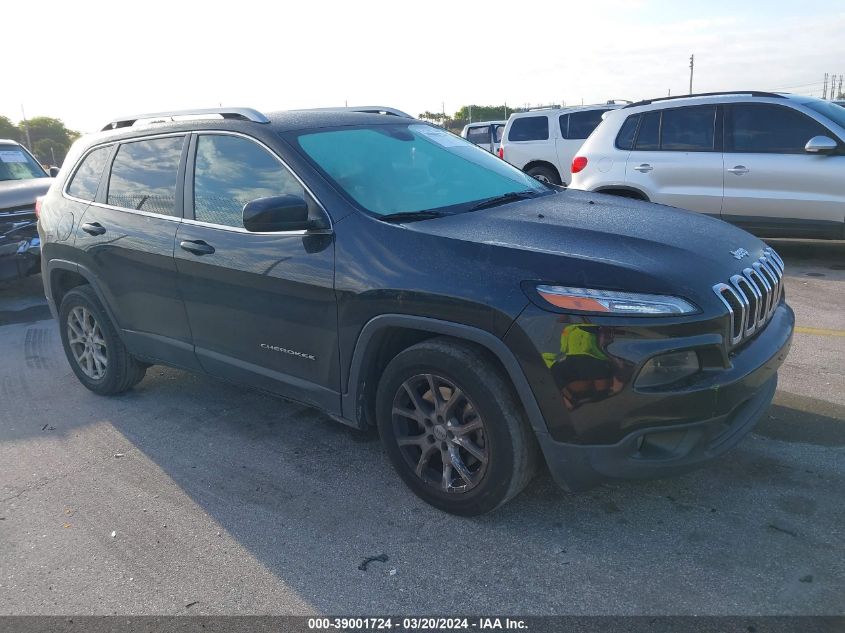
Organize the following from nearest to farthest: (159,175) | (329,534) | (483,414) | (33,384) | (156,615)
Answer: (156,615)
(483,414)
(329,534)
(159,175)
(33,384)

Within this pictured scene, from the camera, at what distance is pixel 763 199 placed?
7648mm

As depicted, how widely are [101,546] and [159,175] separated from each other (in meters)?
2.17

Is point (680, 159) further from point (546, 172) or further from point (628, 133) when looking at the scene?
point (546, 172)

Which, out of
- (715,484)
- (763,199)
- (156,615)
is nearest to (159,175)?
(156,615)

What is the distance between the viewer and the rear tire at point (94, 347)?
4848mm

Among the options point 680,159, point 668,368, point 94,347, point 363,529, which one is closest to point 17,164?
point 94,347

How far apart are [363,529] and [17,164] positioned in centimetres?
884

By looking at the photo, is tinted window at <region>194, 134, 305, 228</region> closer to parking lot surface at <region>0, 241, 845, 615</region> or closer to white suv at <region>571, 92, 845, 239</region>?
parking lot surface at <region>0, 241, 845, 615</region>

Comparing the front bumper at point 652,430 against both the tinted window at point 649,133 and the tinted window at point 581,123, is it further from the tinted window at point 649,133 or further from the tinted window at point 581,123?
the tinted window at point 581,123

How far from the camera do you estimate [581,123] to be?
13867 mm

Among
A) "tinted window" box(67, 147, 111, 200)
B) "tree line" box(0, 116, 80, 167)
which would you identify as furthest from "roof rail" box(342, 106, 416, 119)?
"tree line" box(0, 116, 80, 167)

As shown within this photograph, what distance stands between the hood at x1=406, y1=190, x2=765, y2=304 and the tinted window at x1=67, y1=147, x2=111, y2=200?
265 centimetres

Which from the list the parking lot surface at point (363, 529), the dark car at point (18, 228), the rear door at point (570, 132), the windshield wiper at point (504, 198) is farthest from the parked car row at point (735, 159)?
the dark car at point (18, 228)

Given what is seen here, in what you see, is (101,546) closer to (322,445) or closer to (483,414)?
(322,445)
